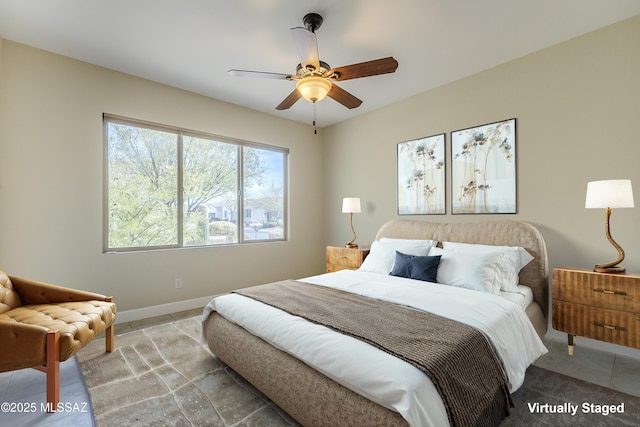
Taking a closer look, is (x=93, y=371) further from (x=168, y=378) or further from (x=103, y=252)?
(x=103, y=252)

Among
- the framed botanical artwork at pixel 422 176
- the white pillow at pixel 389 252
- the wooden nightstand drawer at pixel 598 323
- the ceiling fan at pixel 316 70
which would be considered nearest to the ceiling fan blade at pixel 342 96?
the ceiling fan at pixel 316 70

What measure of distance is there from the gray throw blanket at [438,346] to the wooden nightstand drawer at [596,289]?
1.31 m

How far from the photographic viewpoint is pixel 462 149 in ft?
11.1

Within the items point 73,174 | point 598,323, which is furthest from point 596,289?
point 73,174

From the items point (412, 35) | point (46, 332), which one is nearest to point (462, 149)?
point (412, 35)

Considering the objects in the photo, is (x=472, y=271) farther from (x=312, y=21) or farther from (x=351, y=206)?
(x=312, y=21)

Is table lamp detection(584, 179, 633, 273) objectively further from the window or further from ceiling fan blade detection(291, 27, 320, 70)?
the window

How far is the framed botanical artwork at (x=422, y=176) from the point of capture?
359 cm

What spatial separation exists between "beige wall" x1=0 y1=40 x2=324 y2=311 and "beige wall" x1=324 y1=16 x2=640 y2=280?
3.12 meters

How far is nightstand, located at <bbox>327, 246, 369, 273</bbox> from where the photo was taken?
12.7 feet

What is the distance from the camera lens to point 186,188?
372 cm

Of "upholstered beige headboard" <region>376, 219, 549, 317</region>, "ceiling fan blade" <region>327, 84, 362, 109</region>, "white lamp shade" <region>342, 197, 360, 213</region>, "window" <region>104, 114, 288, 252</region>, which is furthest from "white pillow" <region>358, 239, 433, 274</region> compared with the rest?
"window" <region>104, 114, 288, 252</region>

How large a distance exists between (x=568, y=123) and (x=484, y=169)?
0.78m

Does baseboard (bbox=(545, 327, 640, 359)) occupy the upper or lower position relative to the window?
lower
